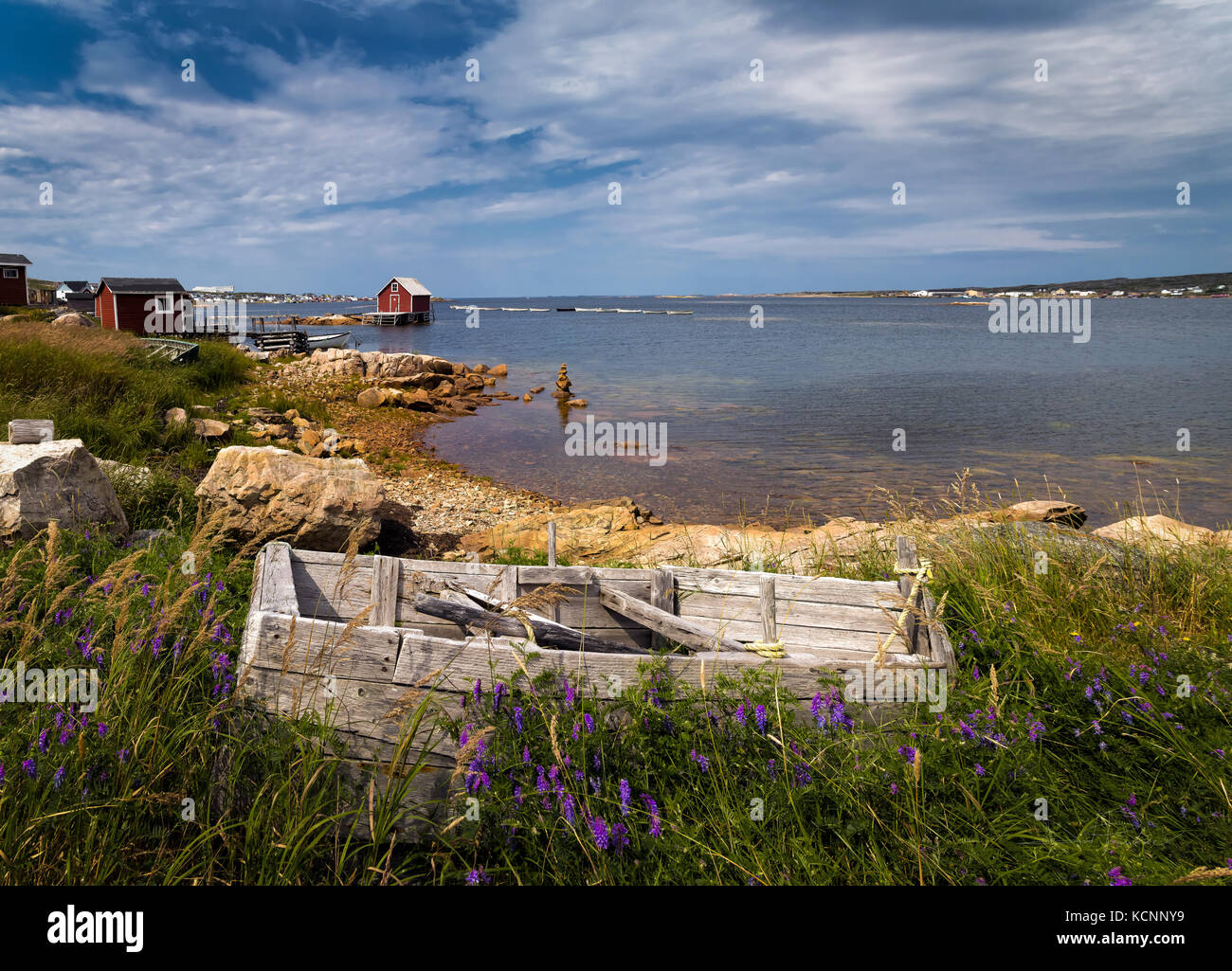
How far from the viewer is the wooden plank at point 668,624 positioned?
12.7 ft

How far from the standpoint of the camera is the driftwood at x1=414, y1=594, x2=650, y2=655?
3.73 m

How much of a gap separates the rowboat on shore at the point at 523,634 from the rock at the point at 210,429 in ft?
31.1

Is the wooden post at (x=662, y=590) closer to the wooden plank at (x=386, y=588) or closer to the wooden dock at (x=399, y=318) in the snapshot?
the wooden plank at (x=386, y=588)

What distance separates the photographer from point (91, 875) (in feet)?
6.97

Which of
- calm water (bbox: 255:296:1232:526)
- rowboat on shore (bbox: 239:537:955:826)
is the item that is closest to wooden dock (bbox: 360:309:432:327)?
calm water (bbox: 255:296:1232:526)

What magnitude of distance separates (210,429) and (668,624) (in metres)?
11.4

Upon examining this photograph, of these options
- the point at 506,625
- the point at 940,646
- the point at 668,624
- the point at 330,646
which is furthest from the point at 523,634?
the point at 940,646

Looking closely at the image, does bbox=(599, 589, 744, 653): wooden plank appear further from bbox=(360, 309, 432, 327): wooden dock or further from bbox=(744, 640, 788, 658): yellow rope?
bbox=(360, 309, 432, 327): wooden dock

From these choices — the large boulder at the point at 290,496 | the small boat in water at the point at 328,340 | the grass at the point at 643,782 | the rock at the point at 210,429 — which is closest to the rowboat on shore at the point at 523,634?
the grass at the point at 643,782

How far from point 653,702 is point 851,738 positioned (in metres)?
0.80

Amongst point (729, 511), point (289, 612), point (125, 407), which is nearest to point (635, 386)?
point (729, 511)

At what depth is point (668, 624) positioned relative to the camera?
399cm

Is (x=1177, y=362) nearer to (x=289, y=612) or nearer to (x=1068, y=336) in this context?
(x=1068, y=336)
